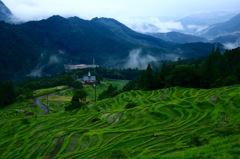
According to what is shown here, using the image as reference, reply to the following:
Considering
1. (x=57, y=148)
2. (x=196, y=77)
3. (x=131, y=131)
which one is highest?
(x=196, y=77)

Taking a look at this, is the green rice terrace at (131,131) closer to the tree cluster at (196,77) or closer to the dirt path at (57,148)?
the dirt path at (57,148)

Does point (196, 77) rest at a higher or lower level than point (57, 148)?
higher

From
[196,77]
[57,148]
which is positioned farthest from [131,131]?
[196,77]

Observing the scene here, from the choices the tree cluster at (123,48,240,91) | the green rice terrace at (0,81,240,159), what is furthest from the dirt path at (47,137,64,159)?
the tree cluster at (123,48,240,91)

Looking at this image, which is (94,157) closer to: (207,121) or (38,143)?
(38,143)

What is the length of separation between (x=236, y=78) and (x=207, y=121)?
39059 mm

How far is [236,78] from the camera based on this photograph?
7600 cm

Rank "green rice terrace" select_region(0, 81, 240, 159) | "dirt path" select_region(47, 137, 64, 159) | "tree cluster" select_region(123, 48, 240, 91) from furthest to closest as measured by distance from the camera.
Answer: "tree cluster" select_region(123, 48, 240, 91)
"dirt path" select_region(47, 137, 64, 159)
"green rice terrace" select_region(0, 81, 240, 159)

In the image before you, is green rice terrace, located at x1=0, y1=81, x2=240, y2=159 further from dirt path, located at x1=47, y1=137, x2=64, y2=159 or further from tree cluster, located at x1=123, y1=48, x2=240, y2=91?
tree cluster, located at x1=123, y1=48, x2=240, y2=91

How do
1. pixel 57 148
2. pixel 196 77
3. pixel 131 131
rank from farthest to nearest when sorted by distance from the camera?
pixel 196 77, pixel 131 131, pixel 57 148

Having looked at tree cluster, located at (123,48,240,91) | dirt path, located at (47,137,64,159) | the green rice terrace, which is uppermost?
tree cluster, located at (123,48,240,91)

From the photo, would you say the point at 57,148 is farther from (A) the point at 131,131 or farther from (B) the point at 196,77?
(B) the point at 196,77

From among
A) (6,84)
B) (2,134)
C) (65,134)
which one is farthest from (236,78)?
(6,84)

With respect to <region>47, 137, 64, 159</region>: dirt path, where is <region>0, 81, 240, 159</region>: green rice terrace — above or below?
above
